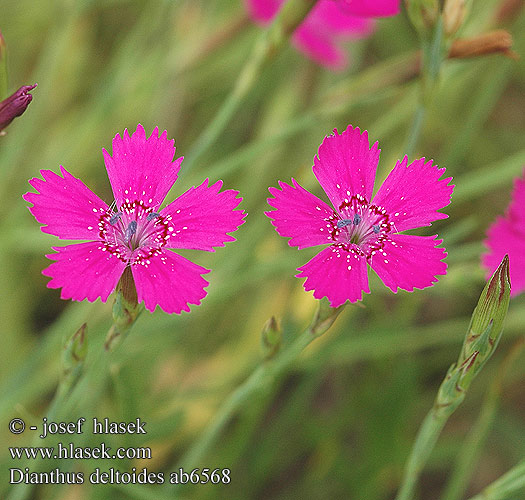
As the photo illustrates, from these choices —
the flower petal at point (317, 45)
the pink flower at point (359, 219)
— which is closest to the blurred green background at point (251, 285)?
the flower petal at point (317, 45)

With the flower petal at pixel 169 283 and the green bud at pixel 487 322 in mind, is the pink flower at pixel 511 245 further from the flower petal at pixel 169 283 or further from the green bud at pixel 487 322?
the flower petal at pixel 169 283

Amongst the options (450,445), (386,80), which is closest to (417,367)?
(450,445)

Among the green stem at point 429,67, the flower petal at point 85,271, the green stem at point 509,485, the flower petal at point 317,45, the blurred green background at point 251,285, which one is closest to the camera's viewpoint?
the flower petal at point 85,271

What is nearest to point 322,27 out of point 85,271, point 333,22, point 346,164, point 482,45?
point 333,22

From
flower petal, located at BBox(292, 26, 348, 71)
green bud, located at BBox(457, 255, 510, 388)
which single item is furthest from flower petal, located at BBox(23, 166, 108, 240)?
flower petal, located at BBox(292, 26, 348, 71)

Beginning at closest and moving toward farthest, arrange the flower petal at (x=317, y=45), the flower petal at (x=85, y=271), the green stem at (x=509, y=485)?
the flower petal at (x=85, y=271)
the green stem at (x=509, y=485)
the flower petal at (x=317, y=45)

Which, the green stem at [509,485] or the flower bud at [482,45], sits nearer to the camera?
the green stem at [509,485]

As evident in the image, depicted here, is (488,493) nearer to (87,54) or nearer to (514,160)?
(514,160)
